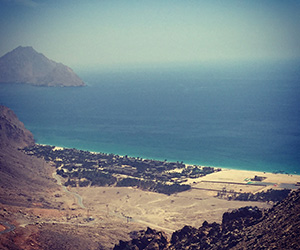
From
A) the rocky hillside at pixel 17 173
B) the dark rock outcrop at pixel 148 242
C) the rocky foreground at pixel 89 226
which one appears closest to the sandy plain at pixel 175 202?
the rocky foreground at pixel 89 226

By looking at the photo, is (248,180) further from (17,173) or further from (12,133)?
(12,133)

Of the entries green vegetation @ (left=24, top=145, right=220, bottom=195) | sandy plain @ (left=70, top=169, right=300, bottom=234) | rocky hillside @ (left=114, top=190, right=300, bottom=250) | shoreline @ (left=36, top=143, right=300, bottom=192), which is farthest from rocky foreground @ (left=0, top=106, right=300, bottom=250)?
shoreline @ (left=36, top=143, right=300, bottom=192)

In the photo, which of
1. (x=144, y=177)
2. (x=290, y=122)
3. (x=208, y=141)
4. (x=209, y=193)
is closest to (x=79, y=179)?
(x=144, y=177)

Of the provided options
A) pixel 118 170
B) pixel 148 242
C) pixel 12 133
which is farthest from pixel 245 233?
pixel 12 133

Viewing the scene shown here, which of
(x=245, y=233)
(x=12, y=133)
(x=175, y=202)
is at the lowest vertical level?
(x=245, y=233)

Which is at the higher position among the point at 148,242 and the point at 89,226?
the point at 89,226

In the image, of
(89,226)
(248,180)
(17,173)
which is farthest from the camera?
(248,180)

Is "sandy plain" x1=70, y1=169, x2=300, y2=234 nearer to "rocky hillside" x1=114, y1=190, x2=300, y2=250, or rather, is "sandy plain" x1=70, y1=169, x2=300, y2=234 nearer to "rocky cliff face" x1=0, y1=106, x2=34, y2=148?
"rocky hillside" x1=114, y1=190, x2=300, y2=250
